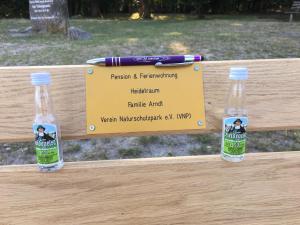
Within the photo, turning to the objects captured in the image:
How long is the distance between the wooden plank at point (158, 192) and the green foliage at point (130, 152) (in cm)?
184

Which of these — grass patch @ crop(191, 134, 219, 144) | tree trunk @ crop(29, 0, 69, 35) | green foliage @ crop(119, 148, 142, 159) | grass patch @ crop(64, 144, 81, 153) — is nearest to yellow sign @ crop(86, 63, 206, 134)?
green foliage @ crop(119, 148, 142, 159)

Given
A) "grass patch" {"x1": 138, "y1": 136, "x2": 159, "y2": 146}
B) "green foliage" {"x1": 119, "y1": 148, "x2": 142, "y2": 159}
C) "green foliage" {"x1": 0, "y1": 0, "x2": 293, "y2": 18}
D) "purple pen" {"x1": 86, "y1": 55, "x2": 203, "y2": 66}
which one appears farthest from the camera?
"green foliage" {"x1": 0, "y1": 0, "x2": 293, "y2": 18}

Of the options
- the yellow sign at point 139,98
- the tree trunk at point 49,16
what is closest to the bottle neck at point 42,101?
the yellow sign at point 139,98

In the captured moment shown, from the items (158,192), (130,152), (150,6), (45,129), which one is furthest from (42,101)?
(150,6)

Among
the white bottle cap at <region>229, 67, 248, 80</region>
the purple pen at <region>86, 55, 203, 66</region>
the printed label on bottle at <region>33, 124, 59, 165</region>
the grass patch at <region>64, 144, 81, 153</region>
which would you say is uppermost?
the purple pen at <region>86, 55, 203, 66</region>

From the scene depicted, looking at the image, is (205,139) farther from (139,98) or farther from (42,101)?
(42,101)

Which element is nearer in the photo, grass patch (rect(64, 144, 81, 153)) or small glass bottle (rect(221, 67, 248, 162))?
small glass bottle (rect(221, 67, 248, 162))

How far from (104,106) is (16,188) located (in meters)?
0.41

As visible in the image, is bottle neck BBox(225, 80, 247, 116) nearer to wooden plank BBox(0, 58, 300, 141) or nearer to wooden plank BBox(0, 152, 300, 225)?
wooden plank BBox(0, 58, 300, 141)

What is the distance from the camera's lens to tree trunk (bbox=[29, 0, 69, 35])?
9.48 m

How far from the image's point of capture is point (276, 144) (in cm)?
351

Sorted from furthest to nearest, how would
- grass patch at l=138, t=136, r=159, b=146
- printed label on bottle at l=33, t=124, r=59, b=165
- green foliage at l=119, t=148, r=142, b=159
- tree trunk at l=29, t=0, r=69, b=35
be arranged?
tree trunk at l=29, t=0, r=69, b=35
grass patch at l=138, t=136, r=159, b=146
green foliage at l=119, t=148, r=142, b=159
printed label on bottle at l=33, t=124, r=59, b=165

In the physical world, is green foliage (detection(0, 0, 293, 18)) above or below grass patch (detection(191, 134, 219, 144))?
above

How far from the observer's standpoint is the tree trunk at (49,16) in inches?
373
